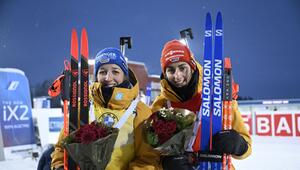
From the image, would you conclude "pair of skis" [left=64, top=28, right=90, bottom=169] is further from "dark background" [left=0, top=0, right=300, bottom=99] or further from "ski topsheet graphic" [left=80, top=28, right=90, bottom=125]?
"dark background" [left=0, top=0, right=300, bottom=99]

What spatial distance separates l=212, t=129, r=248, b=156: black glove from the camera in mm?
2270

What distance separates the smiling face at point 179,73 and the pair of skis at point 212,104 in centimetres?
19

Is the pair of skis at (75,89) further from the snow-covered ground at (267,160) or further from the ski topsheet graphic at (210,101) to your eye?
the snow-covered ground at (267,160)

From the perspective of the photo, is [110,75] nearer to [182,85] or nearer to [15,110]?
[182,85]

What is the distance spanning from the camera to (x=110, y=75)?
2.65 meters

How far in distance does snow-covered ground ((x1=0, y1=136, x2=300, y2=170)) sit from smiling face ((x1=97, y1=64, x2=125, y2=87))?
4.22 meters

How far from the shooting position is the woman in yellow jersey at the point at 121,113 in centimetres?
241

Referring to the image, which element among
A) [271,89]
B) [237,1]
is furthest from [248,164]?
[237,1]

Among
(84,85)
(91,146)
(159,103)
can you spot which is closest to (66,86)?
(84,85)

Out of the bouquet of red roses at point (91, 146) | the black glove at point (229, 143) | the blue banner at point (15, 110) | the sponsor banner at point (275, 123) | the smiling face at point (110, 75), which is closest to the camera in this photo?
the bouquet of red roses at point (91, 146)

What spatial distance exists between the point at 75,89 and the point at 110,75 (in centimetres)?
27

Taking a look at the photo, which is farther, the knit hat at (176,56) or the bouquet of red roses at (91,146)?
the knit hat at (176,56)

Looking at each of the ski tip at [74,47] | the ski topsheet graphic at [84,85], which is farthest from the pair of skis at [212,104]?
the ski tip at [74,47]

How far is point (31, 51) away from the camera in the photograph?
10450 cm
